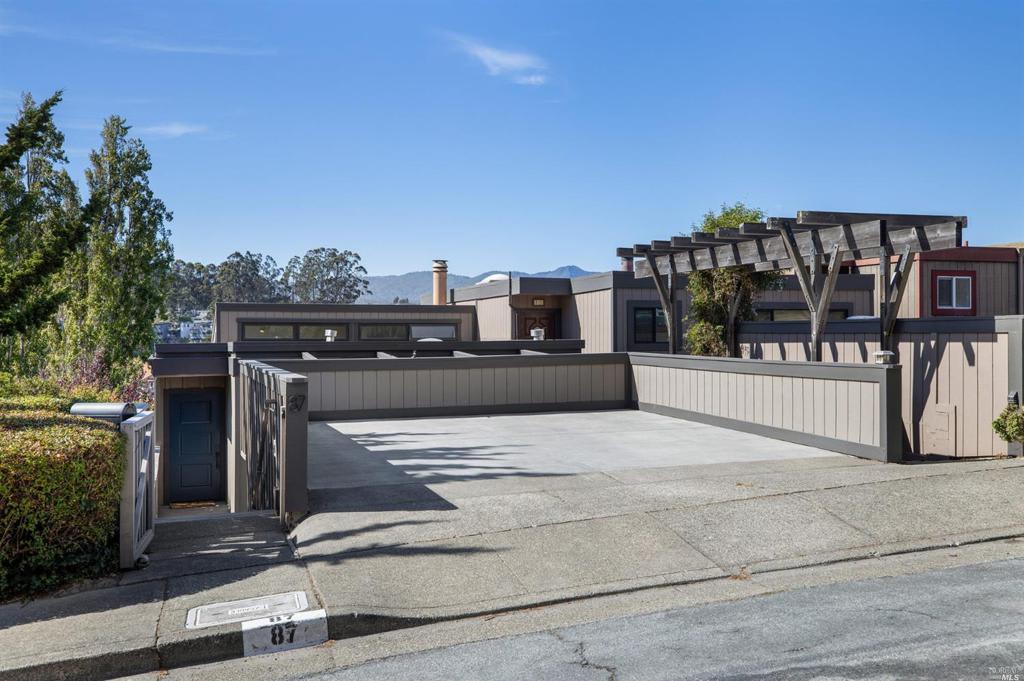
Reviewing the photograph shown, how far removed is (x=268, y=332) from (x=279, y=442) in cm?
1774

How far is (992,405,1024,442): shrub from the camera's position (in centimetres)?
868

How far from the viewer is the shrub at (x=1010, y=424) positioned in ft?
28.5

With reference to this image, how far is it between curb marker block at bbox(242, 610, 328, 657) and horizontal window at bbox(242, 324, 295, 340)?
1975 cm

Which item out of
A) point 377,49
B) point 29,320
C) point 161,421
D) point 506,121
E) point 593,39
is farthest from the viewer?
point 506,121

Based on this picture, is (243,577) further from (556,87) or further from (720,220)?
(556,87)

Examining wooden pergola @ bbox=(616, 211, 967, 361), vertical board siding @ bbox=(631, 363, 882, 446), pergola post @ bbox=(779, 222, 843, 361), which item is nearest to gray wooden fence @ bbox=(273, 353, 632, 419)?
vertical board siding @ bbox=(631, 363, 882, 446)

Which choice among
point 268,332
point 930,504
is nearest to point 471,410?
point 930,504

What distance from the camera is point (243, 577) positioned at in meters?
5.19

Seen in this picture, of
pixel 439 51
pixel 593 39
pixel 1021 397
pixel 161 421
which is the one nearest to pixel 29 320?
Result: pixel 161 421

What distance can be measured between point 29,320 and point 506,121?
24404mm

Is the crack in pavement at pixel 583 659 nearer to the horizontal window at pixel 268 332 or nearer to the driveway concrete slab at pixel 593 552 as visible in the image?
the driveway concrete slab at pixel 593 552

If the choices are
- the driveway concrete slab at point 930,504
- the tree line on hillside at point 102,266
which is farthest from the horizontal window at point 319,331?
the driveway concrete slab at point 930,504

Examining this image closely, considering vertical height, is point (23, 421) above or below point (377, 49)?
below

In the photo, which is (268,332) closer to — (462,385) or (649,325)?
(649,325)
